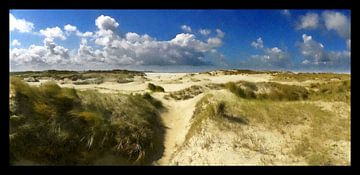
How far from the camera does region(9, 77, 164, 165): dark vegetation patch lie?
31.2 feet

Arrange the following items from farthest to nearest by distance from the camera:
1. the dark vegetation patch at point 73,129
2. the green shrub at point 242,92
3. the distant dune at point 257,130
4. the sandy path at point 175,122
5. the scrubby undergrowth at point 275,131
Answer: the green shrub at point 242,92
the sandy path at point 175,122
the scrubby undergrowth at point 275,131
the distant dune at point 257,130
the dark vegetation patch at point 73,129

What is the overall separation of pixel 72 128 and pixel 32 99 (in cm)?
171

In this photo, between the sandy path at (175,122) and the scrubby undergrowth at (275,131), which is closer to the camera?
the scrubby undergrowth at (275,131)

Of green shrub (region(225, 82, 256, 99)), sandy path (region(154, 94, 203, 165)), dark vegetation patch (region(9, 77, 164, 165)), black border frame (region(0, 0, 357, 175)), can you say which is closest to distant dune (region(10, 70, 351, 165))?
sandy path (region(154, 94, 203, 165))

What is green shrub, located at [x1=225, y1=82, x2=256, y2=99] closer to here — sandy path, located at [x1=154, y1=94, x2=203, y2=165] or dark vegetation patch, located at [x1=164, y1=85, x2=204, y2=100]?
dark vegetation patch, located at [x1=164, y1=85, x2=204, y2=100]

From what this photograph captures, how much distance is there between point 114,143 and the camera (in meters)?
10.5

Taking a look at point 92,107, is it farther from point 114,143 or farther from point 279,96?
point 279,96

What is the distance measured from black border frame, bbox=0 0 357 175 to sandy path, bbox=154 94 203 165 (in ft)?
4.95

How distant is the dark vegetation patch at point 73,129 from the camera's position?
9508 mm

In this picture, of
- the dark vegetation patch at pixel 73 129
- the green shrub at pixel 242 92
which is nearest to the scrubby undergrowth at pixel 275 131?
the dark vegetation patch at pixel 73 129
